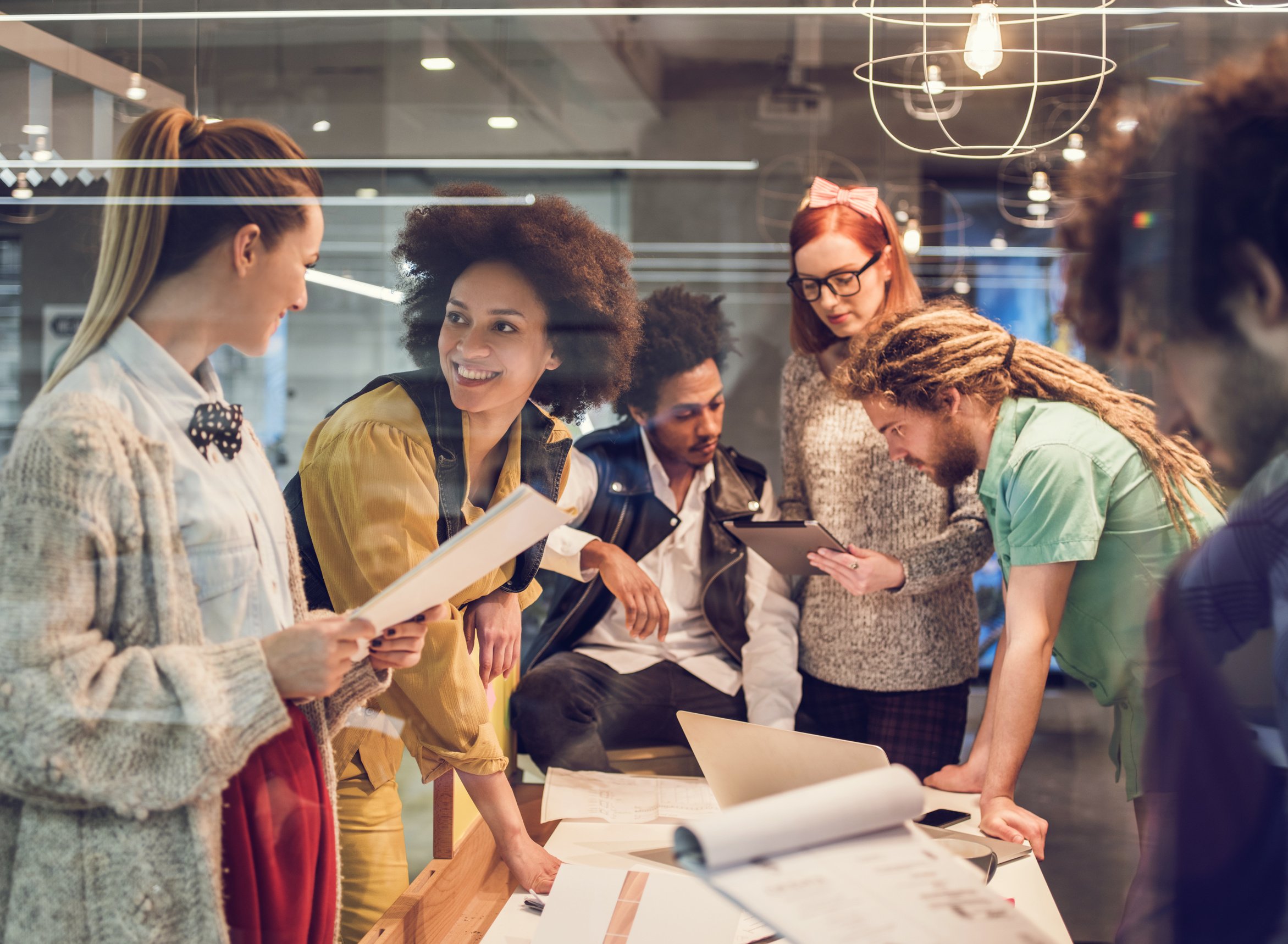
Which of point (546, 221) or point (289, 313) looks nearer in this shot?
point (289, 313)

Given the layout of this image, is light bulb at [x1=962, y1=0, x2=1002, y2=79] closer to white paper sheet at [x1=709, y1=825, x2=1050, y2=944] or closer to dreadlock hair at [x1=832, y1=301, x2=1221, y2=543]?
dreadlock hair at [x1=832, y1=301, x2=1221, y2=543]

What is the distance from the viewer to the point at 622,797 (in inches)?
67.9

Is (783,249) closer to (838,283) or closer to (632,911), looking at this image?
(838,283)

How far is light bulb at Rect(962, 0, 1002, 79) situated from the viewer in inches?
67.1

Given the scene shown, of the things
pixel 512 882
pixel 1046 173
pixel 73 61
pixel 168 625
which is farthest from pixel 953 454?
pixel 73 61

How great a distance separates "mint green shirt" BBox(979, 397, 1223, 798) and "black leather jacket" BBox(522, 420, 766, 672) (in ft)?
1.54

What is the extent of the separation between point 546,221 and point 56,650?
0.93 meters

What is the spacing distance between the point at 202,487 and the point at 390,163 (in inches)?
26.9

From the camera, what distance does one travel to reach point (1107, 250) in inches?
57.2

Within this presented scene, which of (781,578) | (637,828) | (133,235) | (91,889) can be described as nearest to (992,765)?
(781,578)

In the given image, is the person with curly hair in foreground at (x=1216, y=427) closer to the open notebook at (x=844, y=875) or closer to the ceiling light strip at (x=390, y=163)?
A: the open notebook at (x=844, y=875)

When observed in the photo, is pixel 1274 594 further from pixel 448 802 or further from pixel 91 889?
pixel 91 889

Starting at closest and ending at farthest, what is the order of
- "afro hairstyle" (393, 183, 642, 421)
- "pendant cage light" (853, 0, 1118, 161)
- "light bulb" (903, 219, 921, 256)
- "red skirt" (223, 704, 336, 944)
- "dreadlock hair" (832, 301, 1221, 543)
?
"red skirt" (223, 704, 336, 944) → "afro hairstyle" (393, 183, 642, 421) → "dreadlock hair" (832, 301, 1221, 543) → "pendant cage light" (853, 0, 1118, 161) → "light bulb" (903, 219, 921, 256)

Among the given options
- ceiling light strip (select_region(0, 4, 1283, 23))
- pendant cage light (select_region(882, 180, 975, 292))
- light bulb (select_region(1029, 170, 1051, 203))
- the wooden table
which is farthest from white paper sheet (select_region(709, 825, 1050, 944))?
pendant cage light (select_region(882, 180, 975, 292))
